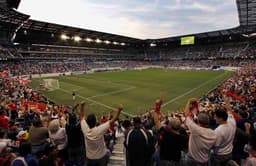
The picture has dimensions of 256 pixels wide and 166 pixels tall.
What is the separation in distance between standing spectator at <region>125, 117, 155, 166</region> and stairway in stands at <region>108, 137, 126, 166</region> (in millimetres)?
2782

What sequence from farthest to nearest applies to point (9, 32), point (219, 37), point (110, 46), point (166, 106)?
point (110, 46) < point (219, 37) < point (9, 32) < point (166, 106)

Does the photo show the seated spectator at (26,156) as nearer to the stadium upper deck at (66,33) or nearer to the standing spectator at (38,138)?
the standing spectator at (38,138)

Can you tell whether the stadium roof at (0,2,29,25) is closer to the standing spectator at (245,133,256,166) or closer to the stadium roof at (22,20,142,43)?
the stadium roof at (22,20,142,43)

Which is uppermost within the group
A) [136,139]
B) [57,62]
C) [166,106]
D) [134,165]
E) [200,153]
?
[57,62]

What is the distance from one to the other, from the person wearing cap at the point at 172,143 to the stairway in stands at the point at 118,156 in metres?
2.90

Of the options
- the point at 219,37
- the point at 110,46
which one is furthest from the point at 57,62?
the point at 219,37

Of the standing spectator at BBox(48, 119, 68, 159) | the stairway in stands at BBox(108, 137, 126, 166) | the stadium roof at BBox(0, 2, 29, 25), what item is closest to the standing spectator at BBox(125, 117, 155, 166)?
the standing spectator at BBox(48, 119, 68, 159)

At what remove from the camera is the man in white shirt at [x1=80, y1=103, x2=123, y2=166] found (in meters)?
3.83

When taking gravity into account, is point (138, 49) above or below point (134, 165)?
above

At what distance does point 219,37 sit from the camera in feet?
262

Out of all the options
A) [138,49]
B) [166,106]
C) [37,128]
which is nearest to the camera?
[37,128]

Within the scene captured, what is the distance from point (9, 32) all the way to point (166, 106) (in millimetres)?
56850

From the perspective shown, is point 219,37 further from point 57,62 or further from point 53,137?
point 53,137

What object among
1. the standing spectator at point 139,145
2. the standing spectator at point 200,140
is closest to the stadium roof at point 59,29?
the standing spectator at point 139,145
